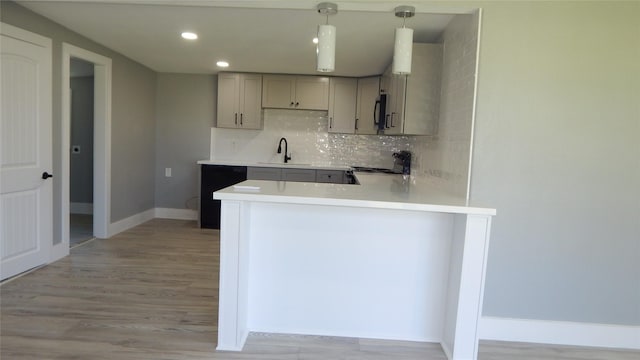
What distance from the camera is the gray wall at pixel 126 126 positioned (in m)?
3.61

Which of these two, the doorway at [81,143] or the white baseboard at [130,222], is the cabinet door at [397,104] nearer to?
the white baseboard at [130,222]

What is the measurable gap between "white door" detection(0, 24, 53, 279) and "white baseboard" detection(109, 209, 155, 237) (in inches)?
46.1

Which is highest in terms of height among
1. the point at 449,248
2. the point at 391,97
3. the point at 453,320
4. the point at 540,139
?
the point at 391,97

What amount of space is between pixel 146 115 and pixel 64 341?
3715 mm

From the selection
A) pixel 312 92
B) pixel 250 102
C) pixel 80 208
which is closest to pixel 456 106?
pixel 312 92

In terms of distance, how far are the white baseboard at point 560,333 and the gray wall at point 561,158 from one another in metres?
0.05

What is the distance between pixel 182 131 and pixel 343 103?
231 centimetres

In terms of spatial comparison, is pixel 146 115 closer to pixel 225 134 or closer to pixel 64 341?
pixel 225 134

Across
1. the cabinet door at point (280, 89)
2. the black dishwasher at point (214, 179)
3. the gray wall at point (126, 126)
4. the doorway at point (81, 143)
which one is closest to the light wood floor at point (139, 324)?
the gray wall at point (126, 126)

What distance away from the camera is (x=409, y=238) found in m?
2.39

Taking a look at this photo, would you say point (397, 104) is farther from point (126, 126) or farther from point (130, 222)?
point (130, 222)

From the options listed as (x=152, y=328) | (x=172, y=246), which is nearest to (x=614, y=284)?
(x=152, y=328)

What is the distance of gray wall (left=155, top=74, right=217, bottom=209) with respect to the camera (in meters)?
5.67

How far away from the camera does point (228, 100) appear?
5.41 m
